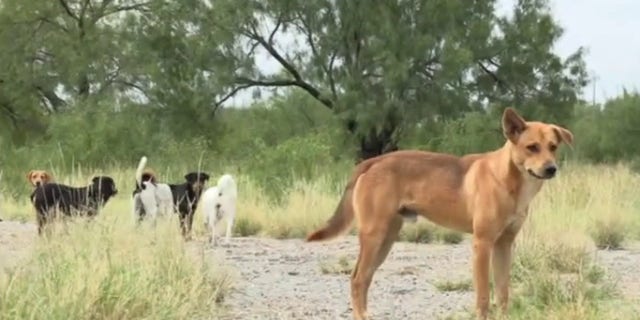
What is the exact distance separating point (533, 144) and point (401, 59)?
23.2 meters

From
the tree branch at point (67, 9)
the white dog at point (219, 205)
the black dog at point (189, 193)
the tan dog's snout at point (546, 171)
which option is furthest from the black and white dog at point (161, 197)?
the tree branch at point (67, 9)

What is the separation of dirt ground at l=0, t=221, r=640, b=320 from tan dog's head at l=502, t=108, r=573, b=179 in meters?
1.47

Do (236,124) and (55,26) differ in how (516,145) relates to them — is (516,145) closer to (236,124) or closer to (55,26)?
(236,124)

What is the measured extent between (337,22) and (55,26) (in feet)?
47.0

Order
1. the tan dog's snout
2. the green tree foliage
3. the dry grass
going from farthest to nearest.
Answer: the green tree foliage → the tan dog's snout → the dry grass

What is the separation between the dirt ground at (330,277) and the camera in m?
9.12

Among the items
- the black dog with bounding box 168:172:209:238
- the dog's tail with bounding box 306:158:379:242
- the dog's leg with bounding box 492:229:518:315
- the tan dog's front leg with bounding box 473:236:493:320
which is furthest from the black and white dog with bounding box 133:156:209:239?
the tan dog's front leg with bounding box 473:236:493:320

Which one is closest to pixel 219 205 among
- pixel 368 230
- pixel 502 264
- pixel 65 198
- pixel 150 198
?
pixel 150 198

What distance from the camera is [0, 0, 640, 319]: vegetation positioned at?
1970cm

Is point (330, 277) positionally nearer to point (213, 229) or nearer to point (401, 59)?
point (213, 229)

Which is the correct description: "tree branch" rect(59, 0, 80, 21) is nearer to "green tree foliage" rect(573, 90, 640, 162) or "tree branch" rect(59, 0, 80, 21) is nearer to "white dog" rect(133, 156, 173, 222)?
"green tree foliage" rect(573, 90, 640, 162)

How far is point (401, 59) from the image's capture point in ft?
102

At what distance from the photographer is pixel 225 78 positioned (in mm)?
32875

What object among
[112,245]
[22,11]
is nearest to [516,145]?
[112,245]
